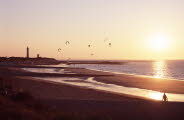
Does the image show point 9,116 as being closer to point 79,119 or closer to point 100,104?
point 79,119

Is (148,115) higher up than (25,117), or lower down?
lower down

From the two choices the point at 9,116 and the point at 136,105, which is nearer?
the point at 9,116

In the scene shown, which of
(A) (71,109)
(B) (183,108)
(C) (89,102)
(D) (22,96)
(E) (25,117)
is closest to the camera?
(E) (25,117)

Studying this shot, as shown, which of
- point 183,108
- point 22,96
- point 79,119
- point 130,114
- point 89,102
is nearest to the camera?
point 79,119

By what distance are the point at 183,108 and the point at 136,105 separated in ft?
10.0

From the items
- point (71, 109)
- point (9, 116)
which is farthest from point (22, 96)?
point (9, 116)

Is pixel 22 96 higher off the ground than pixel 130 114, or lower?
higher

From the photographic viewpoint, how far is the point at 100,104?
24.0 meters

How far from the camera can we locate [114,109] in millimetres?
21859

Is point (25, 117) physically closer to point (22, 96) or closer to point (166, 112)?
point (22, 96)

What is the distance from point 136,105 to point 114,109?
2351 mm

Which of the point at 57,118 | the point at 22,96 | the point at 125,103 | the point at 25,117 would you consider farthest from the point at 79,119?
the point at 125,103

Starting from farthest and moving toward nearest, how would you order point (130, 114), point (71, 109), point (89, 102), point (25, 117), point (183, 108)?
point (89, 102) < point (183, 108) < point (71, 109) < point (130, 114) < point (25, 117)

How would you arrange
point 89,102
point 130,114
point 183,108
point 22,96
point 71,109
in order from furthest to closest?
1. point 89,102
2. point 183,108
3. point 71,109
4. point 130,114
5. point 22,96
